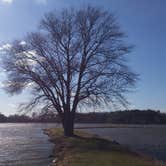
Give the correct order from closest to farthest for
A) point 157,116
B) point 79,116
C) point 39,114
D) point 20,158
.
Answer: point 20,158 → point 39,114 → point 79,116 → point 157,116

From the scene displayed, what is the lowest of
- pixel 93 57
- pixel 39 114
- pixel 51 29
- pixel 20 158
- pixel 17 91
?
pixel 20 158

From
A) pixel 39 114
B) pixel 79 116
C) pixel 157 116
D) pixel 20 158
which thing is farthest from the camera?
pixel 157 116

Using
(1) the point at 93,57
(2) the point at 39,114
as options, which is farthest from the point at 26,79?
(1) the point at 93,57

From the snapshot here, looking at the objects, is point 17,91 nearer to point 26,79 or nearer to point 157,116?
point 26,79

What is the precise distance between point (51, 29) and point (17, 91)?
8110 millimetres

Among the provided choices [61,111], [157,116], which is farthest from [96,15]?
[157,116]

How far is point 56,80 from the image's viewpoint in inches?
1657

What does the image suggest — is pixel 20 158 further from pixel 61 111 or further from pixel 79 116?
pixel 79 116

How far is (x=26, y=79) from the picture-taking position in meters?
43.0

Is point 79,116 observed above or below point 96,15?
below

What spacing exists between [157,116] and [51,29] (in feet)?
430

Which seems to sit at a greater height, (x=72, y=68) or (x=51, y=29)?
(x=51, y=29)

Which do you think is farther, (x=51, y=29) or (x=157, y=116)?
(x=157, y=116)

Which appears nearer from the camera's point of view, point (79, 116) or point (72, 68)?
point (72, 68)
